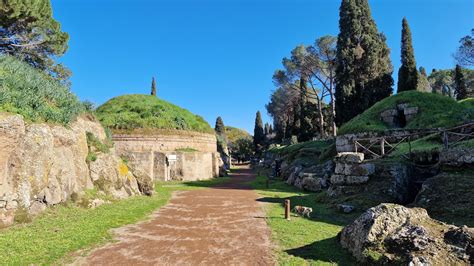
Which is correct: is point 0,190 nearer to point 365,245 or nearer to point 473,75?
point 365,245

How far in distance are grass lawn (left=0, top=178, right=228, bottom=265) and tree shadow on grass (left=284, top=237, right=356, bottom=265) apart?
17.7 feet

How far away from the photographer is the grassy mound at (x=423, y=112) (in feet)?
65.6

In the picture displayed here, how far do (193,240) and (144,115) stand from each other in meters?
24.3

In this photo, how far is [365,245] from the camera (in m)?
6.55

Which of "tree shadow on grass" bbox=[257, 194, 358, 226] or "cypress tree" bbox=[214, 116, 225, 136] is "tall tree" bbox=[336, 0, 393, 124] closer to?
"tree shadow on grass" bbox=[257, 194, 358, 226]

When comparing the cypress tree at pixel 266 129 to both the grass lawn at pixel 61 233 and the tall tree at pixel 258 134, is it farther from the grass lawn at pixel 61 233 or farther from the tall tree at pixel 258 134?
the grass lawn at pixel 61 233

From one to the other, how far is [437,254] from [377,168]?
28.1ft

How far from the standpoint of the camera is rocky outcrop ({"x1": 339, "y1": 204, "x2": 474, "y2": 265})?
18.2 feet

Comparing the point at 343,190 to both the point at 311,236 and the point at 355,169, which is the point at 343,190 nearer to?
the point at 355,169

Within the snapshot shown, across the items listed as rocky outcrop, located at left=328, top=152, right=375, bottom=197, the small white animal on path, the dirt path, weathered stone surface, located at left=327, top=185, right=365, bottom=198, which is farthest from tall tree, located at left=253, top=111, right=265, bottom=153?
the small white animal on path

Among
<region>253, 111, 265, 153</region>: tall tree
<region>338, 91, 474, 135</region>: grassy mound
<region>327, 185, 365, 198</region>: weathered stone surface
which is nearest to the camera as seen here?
<region>327, 185, 365, 198</region>: weathered stone surface

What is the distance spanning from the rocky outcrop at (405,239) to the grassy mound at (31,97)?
11.3 metres

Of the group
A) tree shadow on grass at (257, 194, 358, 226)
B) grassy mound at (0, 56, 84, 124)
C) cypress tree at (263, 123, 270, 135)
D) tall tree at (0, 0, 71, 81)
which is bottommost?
tree shadow on grass at (257, 194, 358, 226)

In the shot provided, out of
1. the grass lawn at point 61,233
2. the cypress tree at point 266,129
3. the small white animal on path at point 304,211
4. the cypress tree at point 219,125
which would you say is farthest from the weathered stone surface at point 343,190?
the cypress tree at point 266,129
